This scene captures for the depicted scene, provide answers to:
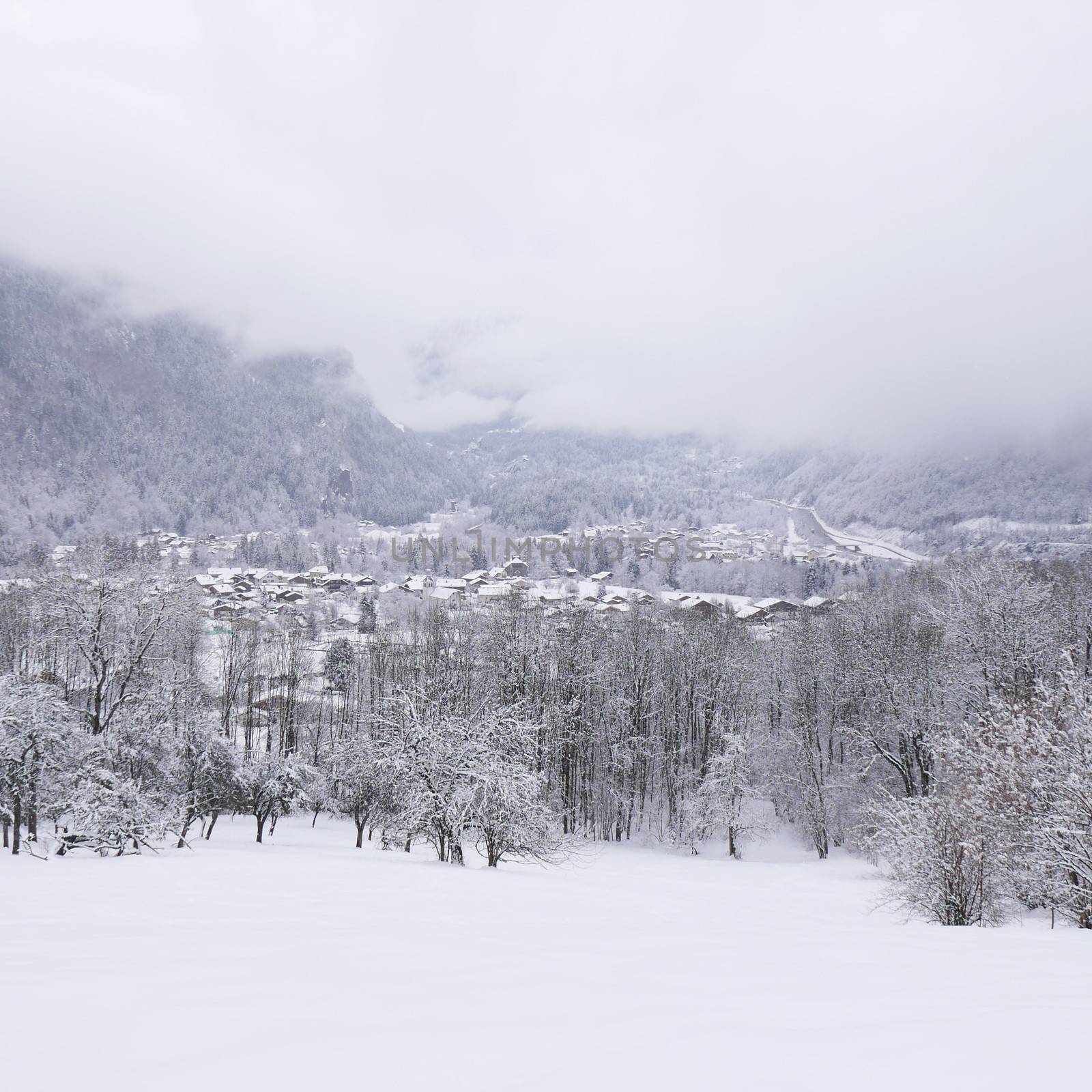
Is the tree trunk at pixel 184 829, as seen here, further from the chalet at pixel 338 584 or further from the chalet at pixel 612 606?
the chalet at pixel 338 584

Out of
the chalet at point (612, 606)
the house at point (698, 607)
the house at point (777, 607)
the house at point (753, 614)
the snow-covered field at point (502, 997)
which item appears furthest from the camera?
the house at point (777, 607)

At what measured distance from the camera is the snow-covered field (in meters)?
3.12

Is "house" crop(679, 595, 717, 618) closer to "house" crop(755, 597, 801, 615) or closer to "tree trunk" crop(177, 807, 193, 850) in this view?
"house" crop(755, 597, 801, 615)

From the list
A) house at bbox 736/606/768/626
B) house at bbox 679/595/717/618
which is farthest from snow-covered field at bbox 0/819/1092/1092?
house at bbox 736/606/768/626

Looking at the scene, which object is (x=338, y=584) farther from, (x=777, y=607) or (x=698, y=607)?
(x=777, y=607)

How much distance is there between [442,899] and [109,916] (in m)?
5.01

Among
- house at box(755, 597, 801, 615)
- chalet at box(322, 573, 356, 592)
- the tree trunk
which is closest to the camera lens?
the tree trunk

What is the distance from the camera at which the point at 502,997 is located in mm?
4500

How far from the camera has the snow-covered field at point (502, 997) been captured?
10.3 feet

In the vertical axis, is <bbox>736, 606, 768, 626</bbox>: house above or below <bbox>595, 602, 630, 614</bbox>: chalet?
below

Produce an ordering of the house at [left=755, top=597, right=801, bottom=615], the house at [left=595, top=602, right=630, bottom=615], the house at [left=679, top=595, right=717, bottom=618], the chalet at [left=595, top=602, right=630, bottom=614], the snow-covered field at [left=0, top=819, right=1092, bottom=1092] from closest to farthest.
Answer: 1. the snow-covered field at [left=0, top=819, right=1092, bottom=1092]
2. the house at [left=679, top=595, right=717, bottom=618]
3. the chalet at [left=595, top=602, right=630, bottom=614]
4. the house at [left=595, top=602, right=630, bottom=615]
5. the house at [left=755, top=597, right=801, bottom=615]

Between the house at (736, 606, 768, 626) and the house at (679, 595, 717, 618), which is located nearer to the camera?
the house at (679, 595, 717, 618)

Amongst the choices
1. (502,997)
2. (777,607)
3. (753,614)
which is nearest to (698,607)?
(753,614)

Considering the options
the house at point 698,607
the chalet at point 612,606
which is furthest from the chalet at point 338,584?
the house at point 698,607
